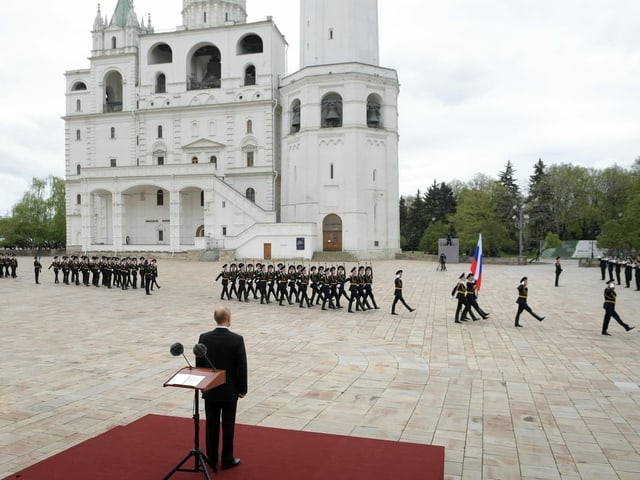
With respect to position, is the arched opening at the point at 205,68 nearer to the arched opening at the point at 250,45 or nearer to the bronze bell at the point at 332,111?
the arched opening at the point at 250,45

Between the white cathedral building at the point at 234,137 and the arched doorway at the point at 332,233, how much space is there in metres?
0.10

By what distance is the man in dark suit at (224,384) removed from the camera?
18.2ft

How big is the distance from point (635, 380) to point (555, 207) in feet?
204

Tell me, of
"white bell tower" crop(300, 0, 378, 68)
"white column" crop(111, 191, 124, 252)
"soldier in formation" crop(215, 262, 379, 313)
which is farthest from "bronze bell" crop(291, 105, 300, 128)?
"soldier in formation" crop(215, 262, 379, 313)

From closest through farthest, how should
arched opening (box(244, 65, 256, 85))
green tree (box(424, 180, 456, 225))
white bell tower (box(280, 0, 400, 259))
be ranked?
white bell tower (box(280, 0, 400, 259)) < arched opening (box(244, 65, 256, 85)) < green tree (box(424, 180, 456, 225))

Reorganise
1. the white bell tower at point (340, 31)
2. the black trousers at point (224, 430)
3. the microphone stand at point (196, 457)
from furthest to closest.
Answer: the white bell tower at point (340, 31) → the black trousers at point (224, 430) → the microphone stand at point (196, 457)

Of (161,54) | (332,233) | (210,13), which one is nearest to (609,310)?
(332,233)

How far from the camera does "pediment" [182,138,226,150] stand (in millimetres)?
55553

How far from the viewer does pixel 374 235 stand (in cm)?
5047

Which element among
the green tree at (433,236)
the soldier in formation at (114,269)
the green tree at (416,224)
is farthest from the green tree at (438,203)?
the soldier in formation at (114,269)

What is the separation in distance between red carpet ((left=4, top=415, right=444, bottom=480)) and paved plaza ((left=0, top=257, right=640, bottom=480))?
0.79 ft

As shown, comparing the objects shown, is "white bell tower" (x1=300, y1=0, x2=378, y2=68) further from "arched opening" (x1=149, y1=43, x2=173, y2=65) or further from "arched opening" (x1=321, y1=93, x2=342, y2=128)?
"arched opening" (x1=149, y1=43, x2=173, y2=65)

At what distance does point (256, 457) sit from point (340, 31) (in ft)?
165

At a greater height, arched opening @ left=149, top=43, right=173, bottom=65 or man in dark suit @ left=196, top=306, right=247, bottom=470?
arched opening @ left=149, top=43, right=173, bottom=65
